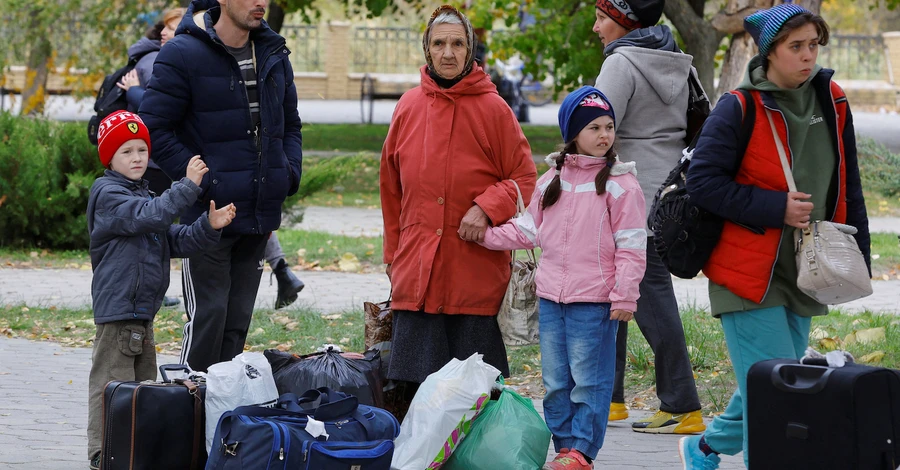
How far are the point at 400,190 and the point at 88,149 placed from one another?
719 cm

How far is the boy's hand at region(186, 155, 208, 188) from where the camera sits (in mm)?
4750

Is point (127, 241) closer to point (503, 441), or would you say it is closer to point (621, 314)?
point (503, 441)

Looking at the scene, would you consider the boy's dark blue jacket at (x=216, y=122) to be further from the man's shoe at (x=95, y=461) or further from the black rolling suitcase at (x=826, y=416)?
the black rolling suitcase at (x=826, y=416)

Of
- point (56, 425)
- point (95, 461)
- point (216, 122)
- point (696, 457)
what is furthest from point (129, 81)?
point (696, 457)

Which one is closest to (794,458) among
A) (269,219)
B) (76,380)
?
(269,219)

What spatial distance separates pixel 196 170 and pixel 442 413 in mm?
1413

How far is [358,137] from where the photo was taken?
22.8m

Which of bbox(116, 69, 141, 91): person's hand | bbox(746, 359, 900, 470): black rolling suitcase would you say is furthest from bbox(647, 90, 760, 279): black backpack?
bbox(116, 69, 141, 91): person's hand

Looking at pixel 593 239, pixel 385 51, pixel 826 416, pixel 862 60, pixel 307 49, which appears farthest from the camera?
pixel 385 51

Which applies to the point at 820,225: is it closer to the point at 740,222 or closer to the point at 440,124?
the point at 740,222

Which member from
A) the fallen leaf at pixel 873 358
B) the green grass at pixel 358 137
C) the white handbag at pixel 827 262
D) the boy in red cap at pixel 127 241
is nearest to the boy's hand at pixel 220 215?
the boy in red cap at pixel 127 241

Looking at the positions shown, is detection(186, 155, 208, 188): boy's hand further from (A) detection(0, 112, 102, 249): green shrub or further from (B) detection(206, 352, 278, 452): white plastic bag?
(A) detection(0, 112, 102, 249): green shrub

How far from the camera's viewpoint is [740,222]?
4133 mm

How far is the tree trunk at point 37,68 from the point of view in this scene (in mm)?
21308
